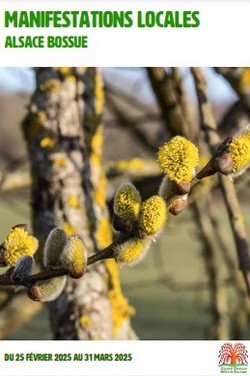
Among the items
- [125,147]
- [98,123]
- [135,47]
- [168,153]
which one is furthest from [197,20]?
[125,147]

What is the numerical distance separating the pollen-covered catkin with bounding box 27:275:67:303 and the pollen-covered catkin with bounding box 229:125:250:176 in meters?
0.15

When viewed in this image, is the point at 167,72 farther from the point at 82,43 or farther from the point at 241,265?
the point at 241,265

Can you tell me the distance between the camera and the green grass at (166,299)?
2051 mm

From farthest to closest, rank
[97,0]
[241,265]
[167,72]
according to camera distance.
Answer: [167,72], [97,0], [241,265]

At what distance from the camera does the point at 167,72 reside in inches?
66.6

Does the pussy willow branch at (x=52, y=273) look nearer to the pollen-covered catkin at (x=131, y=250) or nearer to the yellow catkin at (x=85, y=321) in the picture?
the pollen-covered catkin at (x=131, y=250)

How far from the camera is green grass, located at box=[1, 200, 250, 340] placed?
2.05 meters

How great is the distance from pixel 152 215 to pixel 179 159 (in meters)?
0.04

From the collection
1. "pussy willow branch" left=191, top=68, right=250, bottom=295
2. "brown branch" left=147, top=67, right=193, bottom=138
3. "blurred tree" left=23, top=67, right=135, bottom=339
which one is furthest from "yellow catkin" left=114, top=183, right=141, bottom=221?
"brown branch" left=147, top=67, right=193, bottom=138

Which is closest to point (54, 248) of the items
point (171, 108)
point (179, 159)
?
point (179, 159)
